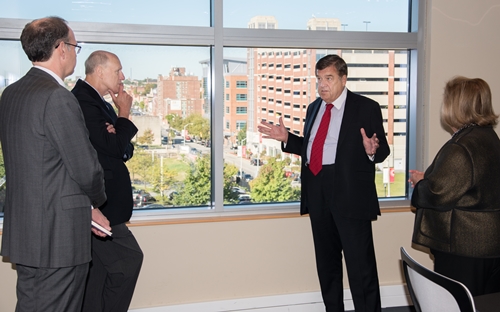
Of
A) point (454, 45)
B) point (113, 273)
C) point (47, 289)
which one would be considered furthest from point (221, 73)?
point (47, 289)

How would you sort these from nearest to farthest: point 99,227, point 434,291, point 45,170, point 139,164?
point 434,291 → point 45,170 → point 99,227 → point 139,164

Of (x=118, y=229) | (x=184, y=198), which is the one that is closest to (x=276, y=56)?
(x=184, y=198)

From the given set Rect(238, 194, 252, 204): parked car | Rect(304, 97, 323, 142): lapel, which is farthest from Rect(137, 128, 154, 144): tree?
Rect(304, 97, 323, 142): lapel

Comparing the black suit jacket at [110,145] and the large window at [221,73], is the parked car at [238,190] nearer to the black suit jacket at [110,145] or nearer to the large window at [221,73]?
the large window at [221,73]

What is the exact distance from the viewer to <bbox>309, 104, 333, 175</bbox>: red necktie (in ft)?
11.5

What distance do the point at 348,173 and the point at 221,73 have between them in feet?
3.92

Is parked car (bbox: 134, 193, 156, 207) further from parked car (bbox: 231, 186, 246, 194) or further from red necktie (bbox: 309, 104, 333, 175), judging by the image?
red necktie (bbox: 309, 104, 333, 175)

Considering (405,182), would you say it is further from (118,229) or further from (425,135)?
(118,229)

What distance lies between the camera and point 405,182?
14.4 ft

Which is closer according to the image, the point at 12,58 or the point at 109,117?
the point at 109,117

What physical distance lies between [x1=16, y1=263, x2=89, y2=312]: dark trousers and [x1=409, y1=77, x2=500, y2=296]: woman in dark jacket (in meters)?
1.86

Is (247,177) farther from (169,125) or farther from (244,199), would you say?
(169,125)

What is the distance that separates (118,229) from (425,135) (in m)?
2.52

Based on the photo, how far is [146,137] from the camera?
12.6 feet
